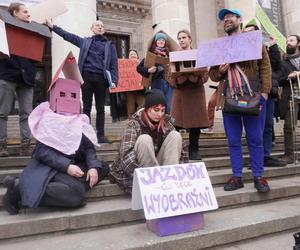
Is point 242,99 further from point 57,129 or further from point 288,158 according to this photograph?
point 288,158

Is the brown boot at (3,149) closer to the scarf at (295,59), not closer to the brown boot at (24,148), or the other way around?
the brown boot at (24,148)

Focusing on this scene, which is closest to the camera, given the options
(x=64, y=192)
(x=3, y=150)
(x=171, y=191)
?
(x=171, y=191)

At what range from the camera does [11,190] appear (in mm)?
3176

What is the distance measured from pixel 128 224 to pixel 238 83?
1.84 m

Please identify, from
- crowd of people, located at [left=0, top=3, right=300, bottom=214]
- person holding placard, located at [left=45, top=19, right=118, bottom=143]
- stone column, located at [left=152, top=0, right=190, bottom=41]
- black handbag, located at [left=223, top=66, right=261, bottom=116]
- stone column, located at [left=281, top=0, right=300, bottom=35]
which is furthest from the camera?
stone column, located at [left=281, top=0, right=300, bottom=35]

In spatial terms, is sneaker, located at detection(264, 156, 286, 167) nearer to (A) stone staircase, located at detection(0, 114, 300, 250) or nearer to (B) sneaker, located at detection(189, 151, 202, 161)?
(A) stone staircase, located at detection(0, 114, 300, 250)

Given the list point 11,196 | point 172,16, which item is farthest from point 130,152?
point 172,16

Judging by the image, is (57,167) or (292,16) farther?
(292,16)

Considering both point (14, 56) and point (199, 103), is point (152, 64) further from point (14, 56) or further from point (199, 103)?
point (14, 56)

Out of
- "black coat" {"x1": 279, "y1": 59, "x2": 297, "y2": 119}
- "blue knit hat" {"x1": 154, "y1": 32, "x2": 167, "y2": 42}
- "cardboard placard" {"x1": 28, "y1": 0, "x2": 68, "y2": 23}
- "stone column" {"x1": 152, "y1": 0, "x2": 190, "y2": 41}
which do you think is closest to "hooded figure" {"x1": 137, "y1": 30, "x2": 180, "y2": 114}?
"blue knit hat" {"x1": 154, "y1": 32, "x2": 167, "y2": 42}

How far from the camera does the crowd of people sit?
3.32 meters

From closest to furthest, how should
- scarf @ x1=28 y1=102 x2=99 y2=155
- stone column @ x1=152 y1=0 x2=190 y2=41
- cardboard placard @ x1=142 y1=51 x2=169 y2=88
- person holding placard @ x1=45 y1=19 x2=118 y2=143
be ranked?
1. scarf @ x1=28 y1=102 x2=99 y2=155
2. cardboard placard @ x1=142 y1=51 x2=169 y2=88
3. person holding placard @ x1=45 y1=19 x2=118 y2=143
4. stone column @ x1=152 y1=0 x2=190 y2=41

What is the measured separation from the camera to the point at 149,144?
3.35 m

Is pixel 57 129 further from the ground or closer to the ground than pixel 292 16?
closer to the ground
